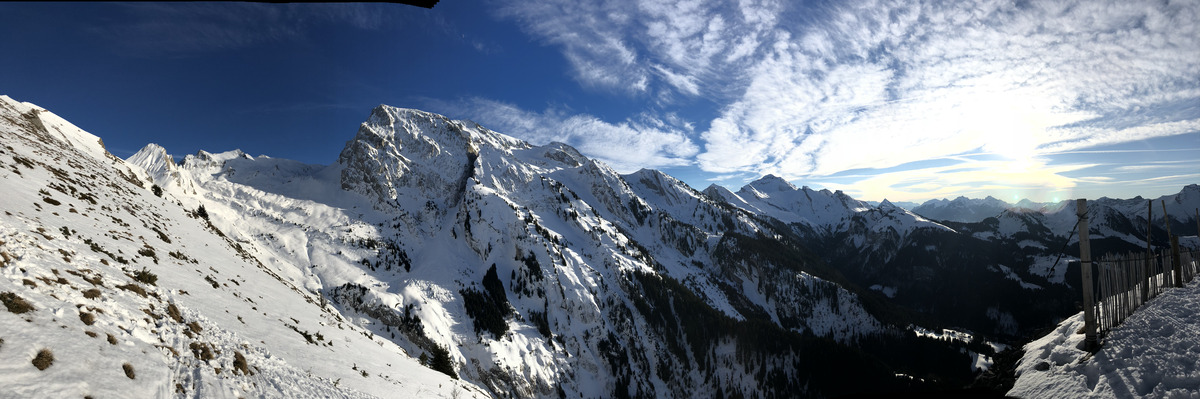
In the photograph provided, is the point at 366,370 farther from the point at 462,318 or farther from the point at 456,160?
the point at 456,160

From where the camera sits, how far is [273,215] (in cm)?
10750

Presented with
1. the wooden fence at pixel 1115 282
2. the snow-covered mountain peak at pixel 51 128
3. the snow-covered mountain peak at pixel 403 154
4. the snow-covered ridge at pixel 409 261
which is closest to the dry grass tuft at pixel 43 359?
the snow-covered ridge at pixel 409 261

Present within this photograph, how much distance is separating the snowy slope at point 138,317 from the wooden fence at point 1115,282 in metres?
23.5

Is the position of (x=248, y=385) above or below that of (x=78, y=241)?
below

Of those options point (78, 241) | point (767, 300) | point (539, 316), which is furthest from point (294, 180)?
point (767, 300)

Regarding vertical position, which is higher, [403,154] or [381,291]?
[403,154]

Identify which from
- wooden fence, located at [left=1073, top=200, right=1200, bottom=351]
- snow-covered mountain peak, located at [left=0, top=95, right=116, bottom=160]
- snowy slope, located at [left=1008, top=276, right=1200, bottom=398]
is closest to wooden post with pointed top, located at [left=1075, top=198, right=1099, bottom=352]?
wooden fence, located at [left=1073, top=200, right=1200, bottom=351]

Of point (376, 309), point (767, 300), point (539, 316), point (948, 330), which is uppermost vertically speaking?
point (376, 309)

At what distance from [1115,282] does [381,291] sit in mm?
103274

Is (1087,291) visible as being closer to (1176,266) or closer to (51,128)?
(1176,266)

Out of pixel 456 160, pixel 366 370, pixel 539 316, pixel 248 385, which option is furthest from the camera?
pixel 456 160

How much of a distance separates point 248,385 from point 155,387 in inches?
128

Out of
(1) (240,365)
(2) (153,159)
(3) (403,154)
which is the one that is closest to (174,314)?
(1) (240,365)

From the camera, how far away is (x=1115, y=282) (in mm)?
13641
